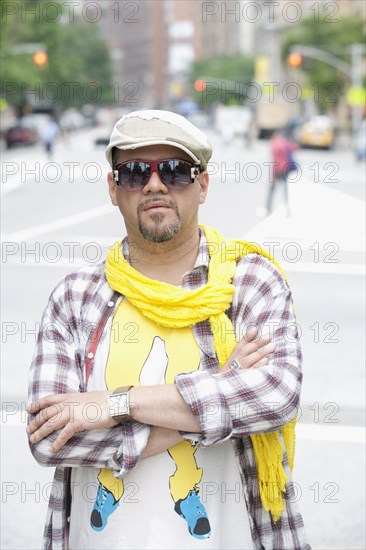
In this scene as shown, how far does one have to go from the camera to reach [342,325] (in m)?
8.09

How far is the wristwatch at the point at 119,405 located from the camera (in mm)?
2420

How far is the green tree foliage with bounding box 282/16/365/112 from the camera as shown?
6019 centimetres

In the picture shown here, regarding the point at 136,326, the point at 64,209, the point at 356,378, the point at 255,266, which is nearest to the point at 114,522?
the point at 136,326

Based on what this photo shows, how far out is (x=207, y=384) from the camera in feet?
7.91

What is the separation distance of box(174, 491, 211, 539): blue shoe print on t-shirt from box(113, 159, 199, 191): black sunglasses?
84 cm

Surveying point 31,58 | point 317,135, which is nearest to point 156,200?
point 317,135

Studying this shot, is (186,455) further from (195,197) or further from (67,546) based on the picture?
(195,197)

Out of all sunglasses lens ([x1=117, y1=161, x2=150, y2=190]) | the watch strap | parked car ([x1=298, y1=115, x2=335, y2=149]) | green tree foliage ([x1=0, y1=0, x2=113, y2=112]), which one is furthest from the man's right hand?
parked car ([x1=298, y1=115, x2=335, y2=149])

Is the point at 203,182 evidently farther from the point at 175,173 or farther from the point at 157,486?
the point at 157,486

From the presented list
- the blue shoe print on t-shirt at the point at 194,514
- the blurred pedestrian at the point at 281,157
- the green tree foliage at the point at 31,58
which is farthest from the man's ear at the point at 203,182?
the green tree foliage at the point at 31,58

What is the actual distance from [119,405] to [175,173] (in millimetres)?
648

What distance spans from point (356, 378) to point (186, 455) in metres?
4.35

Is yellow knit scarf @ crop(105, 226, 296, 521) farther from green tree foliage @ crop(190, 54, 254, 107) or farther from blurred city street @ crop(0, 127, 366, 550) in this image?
green tree foliage @ crop(190, 54, 254, 107)

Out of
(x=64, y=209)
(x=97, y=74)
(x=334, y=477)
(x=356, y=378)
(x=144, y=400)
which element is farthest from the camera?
(x=97, y=74)
